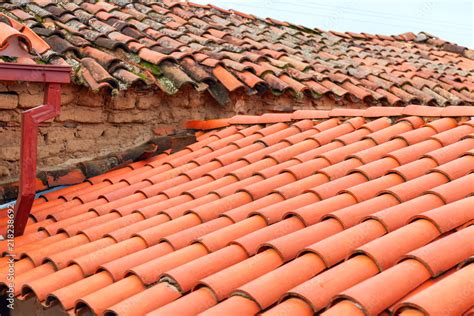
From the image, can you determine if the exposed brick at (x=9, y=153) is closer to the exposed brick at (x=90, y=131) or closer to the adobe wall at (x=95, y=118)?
the adobe wall at (x=95, y=118)

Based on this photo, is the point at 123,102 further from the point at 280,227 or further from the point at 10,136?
the point at 280,227

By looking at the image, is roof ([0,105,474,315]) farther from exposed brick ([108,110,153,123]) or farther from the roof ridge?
exposed brick ([108,110,153,123])

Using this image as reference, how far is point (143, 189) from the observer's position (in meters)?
4.27

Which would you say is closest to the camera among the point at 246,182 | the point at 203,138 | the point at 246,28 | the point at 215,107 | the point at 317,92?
the point at 246,182

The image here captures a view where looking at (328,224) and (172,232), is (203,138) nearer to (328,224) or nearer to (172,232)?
(172,232)

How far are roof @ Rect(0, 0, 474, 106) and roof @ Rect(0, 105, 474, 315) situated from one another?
1009 mm

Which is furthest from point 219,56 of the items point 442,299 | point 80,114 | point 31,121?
point 442,299

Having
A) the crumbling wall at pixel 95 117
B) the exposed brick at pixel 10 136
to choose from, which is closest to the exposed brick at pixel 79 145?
the crumbling wall at pixel 95 117

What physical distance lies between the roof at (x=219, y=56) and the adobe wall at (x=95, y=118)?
183mm

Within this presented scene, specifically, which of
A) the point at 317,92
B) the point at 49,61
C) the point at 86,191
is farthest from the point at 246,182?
the point at 317,92

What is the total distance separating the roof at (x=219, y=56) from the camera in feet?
17.4

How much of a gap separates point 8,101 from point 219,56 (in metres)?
2.50

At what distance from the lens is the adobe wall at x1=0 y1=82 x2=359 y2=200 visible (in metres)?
4.48

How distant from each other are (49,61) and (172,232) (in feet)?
6.33
